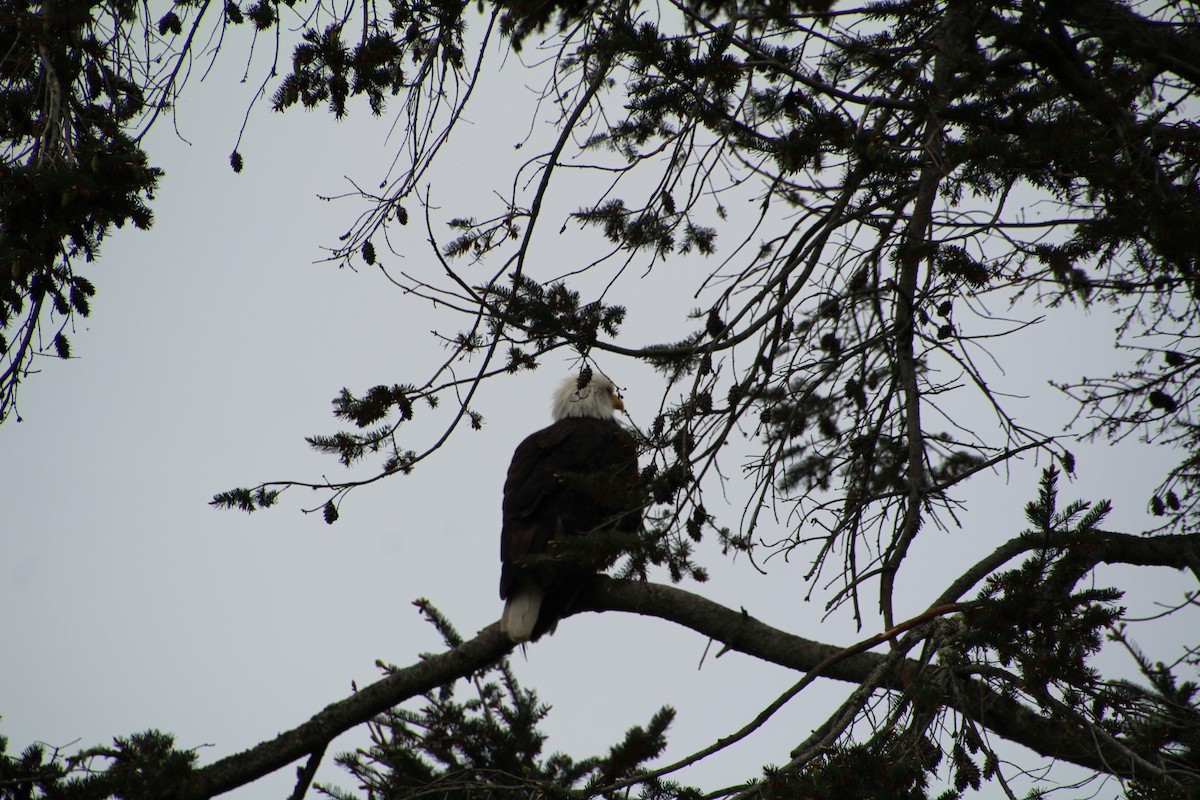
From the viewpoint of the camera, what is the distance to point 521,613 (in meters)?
4.58

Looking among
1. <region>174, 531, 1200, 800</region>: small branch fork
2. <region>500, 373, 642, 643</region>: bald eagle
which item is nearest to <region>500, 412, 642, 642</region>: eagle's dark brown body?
<region>500, 373, 642, 643</region>: bald eagle

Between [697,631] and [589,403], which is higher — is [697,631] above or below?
below

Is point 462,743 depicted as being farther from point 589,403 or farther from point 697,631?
point 589,403

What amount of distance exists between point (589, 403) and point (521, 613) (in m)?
2.28

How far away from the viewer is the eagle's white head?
6.52 metres

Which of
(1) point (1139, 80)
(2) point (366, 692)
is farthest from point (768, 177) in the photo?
(2) point (366, 692)

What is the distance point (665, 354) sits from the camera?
3260 millimetres

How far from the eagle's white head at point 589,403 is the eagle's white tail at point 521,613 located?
1800 millimetres

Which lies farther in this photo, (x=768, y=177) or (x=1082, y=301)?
(x=1082, y=301)

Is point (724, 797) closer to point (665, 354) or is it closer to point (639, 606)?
point (665, 354)

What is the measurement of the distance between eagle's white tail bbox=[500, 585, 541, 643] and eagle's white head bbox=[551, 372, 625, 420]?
180 centimetres

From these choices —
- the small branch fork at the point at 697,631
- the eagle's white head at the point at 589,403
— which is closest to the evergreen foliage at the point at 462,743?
the small branch fork at the point at 697,631

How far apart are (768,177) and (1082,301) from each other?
4.99 ft

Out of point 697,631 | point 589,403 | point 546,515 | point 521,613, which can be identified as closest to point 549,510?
point 546,515
